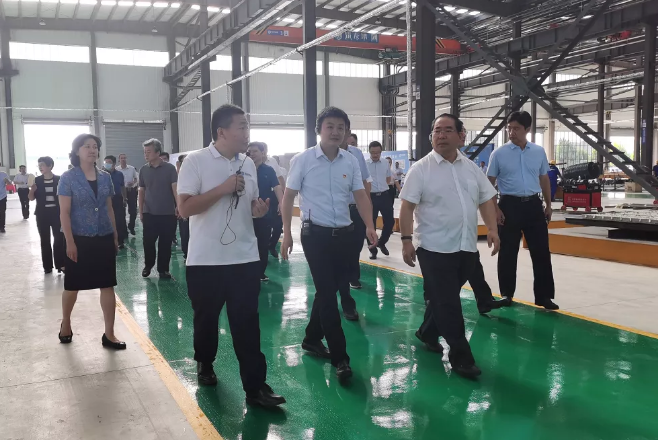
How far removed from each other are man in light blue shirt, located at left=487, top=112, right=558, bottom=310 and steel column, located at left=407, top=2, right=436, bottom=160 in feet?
18.4

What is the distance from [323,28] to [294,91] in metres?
5.24

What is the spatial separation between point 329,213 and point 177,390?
1.55 metres

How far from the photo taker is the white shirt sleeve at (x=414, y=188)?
380 cm

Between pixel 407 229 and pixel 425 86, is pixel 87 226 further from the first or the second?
pixel 425 86

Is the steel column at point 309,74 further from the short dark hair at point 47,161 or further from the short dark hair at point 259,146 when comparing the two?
the short dark hair at point 47,161

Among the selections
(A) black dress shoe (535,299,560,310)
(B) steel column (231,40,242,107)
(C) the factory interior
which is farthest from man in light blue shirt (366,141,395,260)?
(B) steel column (231,40,242,107)

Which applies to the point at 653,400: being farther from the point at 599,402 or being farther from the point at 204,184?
the point at 204,184

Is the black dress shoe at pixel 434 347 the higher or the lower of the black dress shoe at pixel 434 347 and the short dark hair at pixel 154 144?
the lower

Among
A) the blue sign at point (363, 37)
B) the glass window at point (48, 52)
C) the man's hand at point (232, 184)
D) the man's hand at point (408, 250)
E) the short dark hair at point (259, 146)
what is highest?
the glass window at point (48, 52)

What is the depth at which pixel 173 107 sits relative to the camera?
2930 centimetres

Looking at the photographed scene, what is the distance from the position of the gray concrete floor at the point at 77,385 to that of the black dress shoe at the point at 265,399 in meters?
0.40

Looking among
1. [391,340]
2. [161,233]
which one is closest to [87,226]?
[391,340]

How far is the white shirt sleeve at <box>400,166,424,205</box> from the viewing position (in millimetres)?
3805

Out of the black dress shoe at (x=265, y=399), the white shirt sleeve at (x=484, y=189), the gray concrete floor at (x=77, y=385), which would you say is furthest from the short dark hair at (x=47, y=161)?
the white shirt sleeve at (x=484, y=189)
